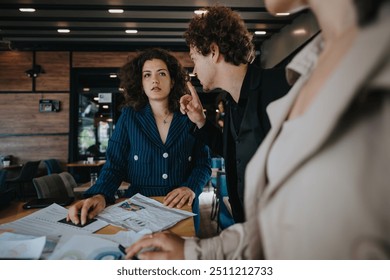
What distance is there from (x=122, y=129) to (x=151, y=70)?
1.14ft

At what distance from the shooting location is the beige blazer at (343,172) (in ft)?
1.06

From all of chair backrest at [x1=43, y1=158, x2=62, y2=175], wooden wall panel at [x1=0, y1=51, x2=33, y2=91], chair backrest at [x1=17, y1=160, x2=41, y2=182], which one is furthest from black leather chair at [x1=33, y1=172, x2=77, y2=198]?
wooden wall panel at [x1=0, y1=51, x2=33, y2=91]

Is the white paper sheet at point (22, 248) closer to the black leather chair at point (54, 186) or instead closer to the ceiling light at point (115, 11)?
the black leather chair at point (54, 186)

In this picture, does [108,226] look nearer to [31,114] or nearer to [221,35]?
[221,35]

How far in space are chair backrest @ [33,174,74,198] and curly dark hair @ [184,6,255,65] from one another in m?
1.46

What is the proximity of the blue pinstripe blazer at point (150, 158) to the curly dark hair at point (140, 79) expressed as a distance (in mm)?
163

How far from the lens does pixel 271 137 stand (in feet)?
1.55

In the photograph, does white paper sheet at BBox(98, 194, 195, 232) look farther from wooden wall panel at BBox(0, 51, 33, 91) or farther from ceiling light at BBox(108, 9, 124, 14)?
wooden wall panel at BBox(0, 51, 33, 91)

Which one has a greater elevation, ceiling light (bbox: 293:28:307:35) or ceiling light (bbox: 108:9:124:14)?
ceiling light (bbox: 108:9:124:14)

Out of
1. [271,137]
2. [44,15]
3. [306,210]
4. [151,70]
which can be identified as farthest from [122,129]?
[44,15]

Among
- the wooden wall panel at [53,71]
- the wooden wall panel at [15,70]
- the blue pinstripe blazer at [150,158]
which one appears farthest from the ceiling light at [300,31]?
the wooden wall panel at [15,70]

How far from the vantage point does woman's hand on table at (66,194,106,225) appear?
2.44ft

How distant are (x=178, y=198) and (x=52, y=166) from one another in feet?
15.4

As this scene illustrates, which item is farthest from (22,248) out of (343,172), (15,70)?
(15,70)
